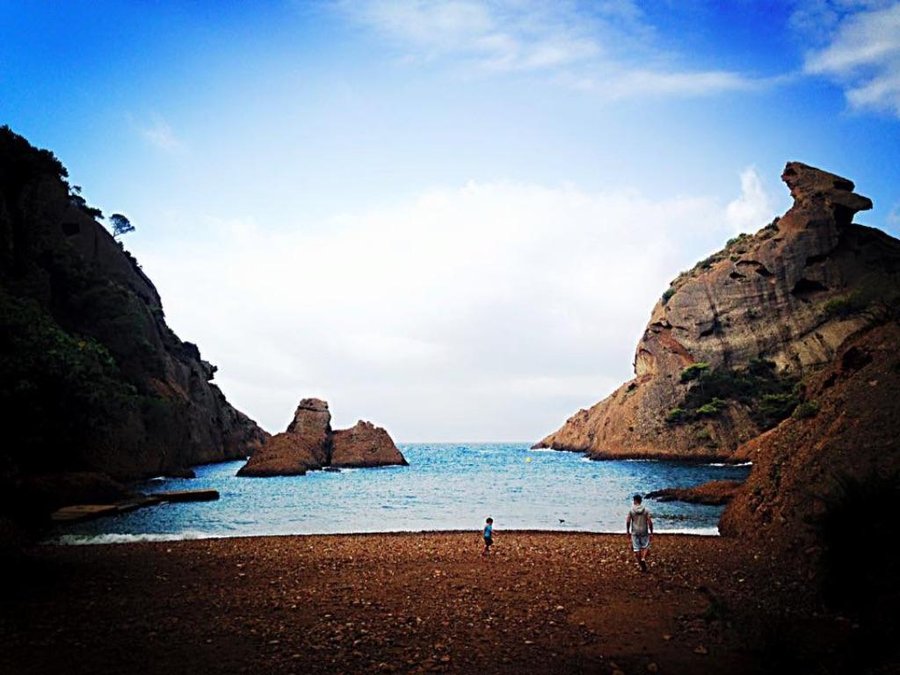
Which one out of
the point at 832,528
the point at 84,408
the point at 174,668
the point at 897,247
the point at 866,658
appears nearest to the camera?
the point at 866,658

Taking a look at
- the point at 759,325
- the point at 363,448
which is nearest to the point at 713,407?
the point at 759,325

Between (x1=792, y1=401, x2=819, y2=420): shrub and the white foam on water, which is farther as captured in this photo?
the white foam on water

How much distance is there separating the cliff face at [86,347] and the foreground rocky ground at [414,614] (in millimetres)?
6263

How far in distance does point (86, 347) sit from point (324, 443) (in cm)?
3950

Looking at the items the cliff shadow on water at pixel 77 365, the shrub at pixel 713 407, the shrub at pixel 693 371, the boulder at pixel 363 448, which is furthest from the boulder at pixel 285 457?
the shrub at pixel 693 371

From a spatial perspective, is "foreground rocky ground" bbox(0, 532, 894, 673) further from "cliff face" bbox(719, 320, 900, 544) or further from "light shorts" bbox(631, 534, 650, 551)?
"cliff face" bbox(719, 320, 900, 544)

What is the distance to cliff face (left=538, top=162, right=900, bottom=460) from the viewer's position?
262 ft

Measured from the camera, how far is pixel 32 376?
614 inches

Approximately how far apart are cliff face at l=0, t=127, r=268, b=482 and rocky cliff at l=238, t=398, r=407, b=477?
10503 mm

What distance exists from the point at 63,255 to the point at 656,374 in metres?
81.8

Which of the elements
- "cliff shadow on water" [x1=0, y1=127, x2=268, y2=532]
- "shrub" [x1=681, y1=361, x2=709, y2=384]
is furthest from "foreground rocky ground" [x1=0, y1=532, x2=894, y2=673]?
"shrub" [x1=681, y1=361, x2=709, y2=384]

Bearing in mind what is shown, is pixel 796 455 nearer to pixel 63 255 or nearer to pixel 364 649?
pixel 364 649

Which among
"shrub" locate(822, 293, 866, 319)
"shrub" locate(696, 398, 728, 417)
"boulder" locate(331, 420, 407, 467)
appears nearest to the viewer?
→ "boulder" locate(331, 420, 407, 467)

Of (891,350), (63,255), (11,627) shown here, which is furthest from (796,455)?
(63,255)
